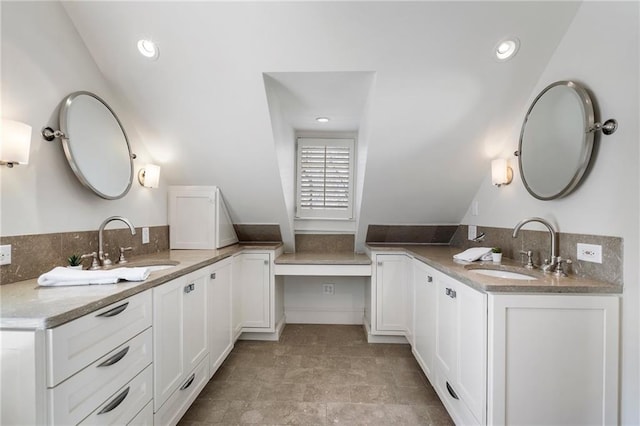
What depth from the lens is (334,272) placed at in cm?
262

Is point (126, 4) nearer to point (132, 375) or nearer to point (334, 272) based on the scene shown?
point (132, 375)

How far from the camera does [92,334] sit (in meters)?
0.99

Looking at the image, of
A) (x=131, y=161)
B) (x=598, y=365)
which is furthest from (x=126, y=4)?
(x=598, y=365)

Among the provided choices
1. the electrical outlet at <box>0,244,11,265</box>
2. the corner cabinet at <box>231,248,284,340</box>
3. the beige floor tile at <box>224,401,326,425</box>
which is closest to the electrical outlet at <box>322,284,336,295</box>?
the corner cabinet at <box>231,248,284,340</box>

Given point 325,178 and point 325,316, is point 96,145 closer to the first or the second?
point 325,178

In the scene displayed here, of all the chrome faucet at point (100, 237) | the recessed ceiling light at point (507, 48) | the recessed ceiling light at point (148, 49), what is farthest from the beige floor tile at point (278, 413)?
the recessed ceiling light at point (507, 48)

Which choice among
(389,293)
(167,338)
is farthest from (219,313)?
(389,293)

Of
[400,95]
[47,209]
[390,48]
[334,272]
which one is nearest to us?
[47,209]

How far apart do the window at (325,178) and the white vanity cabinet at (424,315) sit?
1.02 meters

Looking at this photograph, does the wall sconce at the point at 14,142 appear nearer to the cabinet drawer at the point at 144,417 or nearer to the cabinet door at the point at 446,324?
the cabinet drawer at the point at 144,417

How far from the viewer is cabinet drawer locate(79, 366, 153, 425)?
1020mm

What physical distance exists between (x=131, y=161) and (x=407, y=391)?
249cm

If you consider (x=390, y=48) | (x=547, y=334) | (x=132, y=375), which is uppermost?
(x=390, y=48)

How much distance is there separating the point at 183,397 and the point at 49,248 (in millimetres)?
1071
